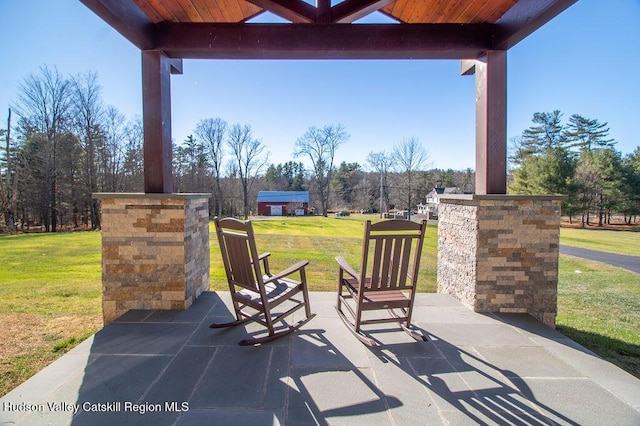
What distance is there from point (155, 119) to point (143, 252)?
4.53ft

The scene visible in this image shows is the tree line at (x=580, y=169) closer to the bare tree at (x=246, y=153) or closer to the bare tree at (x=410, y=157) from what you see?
the bare tree at (x=410, y=157)

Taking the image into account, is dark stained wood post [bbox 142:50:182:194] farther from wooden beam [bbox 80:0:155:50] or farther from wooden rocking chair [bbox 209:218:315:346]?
wooden rocking chair [bbox 209:218:315:346]

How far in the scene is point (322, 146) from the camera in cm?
2873

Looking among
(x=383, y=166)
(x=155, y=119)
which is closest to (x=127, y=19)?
(x=155, y=119)

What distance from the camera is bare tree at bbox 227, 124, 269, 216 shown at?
24984 millimetres

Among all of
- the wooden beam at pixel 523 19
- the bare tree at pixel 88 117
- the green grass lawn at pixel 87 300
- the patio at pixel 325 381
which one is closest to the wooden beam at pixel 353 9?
the wooden beam at pixel 523 19

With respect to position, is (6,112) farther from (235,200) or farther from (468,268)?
(468,268)

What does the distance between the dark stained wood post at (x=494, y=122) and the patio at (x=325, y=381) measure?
1.48 metres

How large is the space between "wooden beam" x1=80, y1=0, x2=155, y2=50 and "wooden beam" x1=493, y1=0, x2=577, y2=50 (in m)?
3.52

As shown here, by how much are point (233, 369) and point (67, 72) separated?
20599mm

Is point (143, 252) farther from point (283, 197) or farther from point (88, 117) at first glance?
point (283, 197)

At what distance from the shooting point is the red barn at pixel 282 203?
30697mm

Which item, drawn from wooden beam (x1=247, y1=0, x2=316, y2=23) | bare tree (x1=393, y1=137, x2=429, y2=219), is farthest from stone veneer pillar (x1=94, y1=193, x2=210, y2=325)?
bare tree (x1=393, y1=137, x2=429, y2=219)

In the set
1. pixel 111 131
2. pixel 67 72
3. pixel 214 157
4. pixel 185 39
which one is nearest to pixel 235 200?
pixel 214 157
